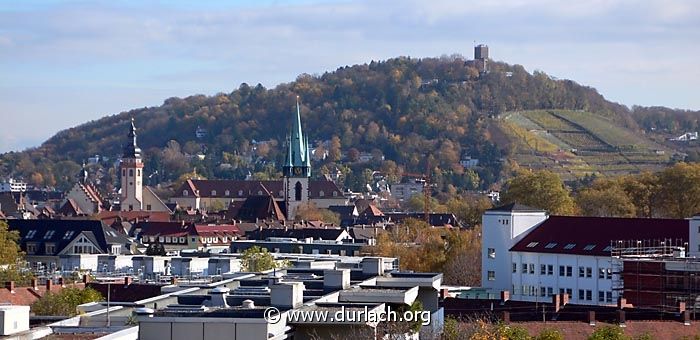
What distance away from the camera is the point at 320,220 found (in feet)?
535

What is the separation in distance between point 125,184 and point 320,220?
1398 inches

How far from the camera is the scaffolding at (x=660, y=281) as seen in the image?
212 ft

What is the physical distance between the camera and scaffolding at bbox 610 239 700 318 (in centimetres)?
6469

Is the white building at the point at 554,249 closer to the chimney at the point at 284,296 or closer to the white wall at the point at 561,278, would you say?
the white wall at the point at 561,278

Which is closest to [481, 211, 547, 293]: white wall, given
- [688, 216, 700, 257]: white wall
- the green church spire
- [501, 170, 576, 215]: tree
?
[688, 216, 700, 257]: white wall

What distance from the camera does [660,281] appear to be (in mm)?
66562

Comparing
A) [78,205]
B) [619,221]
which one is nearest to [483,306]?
[619,221]

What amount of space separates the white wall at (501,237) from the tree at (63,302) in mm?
31851

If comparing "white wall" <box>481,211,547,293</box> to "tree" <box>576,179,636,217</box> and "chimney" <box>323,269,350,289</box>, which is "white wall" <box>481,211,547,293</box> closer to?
"tree" <box>576,179,636,217</box>

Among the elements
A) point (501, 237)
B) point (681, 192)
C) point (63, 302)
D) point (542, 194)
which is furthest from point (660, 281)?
point (681, 192)

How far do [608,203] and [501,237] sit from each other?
33753 mm

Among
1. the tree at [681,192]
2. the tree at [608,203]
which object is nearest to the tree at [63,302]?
the tree at [681,192]

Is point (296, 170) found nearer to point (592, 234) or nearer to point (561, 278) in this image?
point (592, 234)

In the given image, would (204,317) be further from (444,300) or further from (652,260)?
(652,260)
